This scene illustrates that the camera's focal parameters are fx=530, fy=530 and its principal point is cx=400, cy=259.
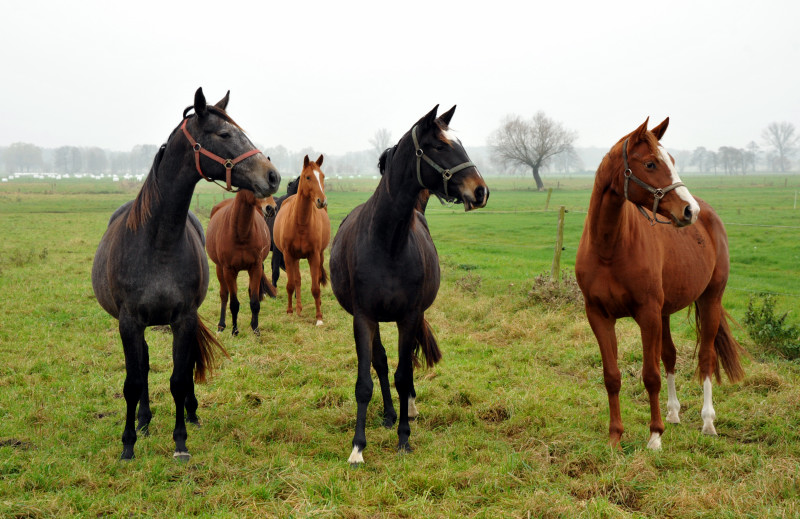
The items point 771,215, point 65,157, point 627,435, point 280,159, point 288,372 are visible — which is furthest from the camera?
point 280,159

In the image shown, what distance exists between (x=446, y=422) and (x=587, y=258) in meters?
1.88

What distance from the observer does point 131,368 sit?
3.94 meters

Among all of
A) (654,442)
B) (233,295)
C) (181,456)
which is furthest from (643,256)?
(233,295)

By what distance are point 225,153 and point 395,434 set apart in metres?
2.61

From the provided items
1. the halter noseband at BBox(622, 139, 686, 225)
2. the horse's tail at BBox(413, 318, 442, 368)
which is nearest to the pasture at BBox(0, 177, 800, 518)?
the horse's tail at BBox(413, 318, 442, 368)

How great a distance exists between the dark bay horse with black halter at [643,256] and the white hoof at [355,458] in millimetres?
1883

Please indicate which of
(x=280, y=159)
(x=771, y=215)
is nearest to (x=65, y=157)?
(x=280, y=159)

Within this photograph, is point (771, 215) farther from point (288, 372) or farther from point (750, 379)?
point (288, 372)

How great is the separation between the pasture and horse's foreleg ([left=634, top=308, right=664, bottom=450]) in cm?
18

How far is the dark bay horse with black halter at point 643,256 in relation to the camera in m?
3.59

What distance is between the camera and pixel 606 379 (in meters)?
4.14

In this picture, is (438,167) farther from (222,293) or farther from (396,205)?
(222,293)

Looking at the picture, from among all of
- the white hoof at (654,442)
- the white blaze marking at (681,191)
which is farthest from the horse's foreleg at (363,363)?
the white blaze marking at (681,191)

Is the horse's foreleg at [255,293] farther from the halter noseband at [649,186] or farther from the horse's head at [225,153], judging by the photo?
the halter noseband at [649,186]
